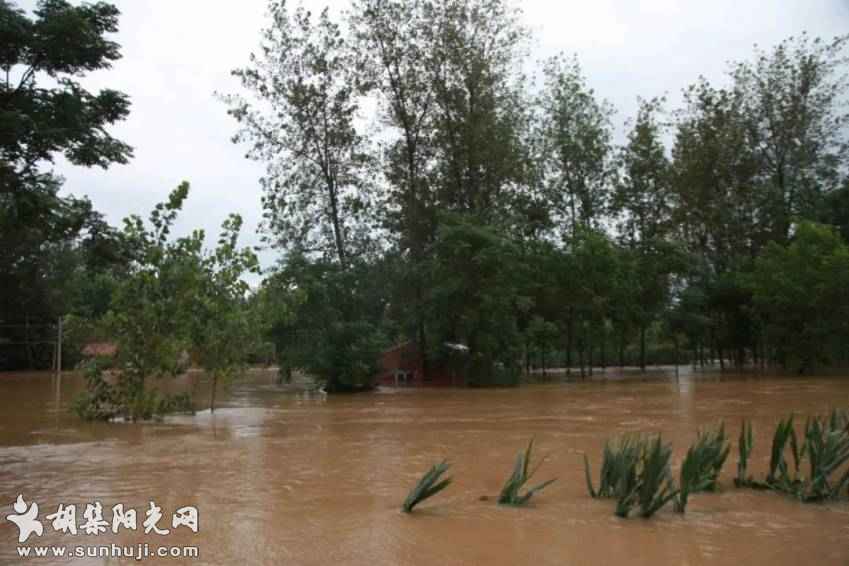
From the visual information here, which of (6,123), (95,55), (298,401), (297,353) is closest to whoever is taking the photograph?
(6,123)

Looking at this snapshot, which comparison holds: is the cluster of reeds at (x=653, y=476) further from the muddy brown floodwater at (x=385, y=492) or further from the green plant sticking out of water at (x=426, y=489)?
the green plant sticking out of water at (x=426, y=489)

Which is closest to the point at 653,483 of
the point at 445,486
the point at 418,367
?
the point at 445,486

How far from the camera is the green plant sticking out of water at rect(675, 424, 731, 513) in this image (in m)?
6.21

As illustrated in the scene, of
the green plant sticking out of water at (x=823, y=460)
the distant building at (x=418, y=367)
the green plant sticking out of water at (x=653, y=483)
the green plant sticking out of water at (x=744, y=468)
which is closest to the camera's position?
the green plant sticking out of water at (x=653, y=483)

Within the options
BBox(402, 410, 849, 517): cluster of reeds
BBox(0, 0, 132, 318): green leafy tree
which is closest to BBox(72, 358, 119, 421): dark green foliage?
BBox(0, 0, 132, 318): green leafy tree

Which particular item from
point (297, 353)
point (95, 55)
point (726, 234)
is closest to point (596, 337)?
point (726, 234)

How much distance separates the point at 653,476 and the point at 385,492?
102 inches

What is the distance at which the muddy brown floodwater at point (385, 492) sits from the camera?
5230mm

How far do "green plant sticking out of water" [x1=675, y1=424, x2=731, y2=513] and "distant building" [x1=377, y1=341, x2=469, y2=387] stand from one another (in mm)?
18977

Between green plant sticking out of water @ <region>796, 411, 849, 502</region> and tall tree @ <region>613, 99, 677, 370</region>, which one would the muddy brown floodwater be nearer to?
green plant sticking out of water @ <region>796, 411, 849, 502</region>

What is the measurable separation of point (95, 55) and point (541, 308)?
1871cm

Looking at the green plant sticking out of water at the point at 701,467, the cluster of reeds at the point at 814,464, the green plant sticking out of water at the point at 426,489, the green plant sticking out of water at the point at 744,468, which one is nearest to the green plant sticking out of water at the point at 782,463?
the cluster of reeds at the point at 814,464

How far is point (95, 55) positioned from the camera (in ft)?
58.9

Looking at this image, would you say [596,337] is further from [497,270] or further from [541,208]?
[497,270]
